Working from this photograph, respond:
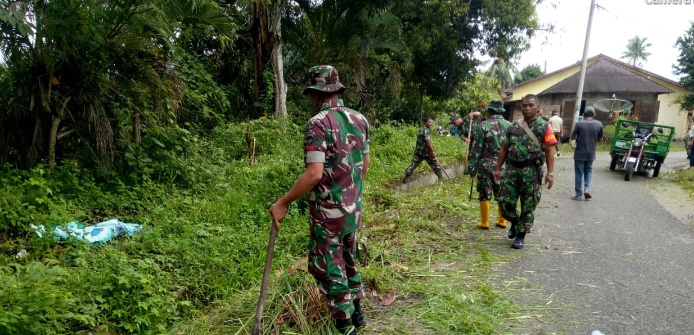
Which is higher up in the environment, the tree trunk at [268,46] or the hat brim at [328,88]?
the tree trunk at [268,46]

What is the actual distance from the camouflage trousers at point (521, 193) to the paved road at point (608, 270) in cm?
37

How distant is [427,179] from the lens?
953 centimetres

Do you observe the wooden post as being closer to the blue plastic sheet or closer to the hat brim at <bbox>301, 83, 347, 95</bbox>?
the blue plastic sheet

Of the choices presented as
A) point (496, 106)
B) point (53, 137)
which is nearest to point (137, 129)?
point (53, 137)

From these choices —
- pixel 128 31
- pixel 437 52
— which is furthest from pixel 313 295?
pixel 437 52

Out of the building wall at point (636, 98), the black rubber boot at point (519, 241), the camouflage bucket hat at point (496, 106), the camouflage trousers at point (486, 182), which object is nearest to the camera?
the black rubber boot at point (519, 241)

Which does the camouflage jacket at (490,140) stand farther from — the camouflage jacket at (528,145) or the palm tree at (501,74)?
the palm tree at (501,74)

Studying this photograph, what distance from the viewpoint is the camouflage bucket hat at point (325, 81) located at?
2.92 metres

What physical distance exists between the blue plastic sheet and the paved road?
3.55 metres

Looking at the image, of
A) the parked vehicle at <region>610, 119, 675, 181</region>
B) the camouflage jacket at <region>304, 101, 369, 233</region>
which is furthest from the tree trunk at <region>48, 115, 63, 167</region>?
the parked vehicle at <region>610, 119, 675, 181</region>

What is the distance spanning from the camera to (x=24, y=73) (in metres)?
4.97

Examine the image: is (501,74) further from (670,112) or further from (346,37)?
(346,37)

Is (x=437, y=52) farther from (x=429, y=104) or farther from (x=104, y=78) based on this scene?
(x=104, y=78)

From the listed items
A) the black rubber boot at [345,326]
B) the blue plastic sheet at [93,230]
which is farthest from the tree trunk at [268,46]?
the black rubber boot at [345,326]
